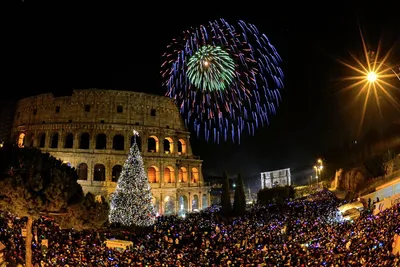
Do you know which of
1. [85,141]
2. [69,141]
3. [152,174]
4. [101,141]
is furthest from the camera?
[69,141]

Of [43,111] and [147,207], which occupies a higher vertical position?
[43,111]

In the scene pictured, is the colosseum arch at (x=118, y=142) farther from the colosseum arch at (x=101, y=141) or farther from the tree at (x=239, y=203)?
the tree at (x=239, y=203)

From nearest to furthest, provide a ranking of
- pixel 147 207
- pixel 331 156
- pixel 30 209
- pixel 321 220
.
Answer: pixel 30 209
pixel 321 220
pixel 147 207
pixel 331 156

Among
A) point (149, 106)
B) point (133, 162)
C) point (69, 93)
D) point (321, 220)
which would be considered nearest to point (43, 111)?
point (69, 93)

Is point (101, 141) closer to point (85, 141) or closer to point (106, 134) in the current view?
point (85, 141)

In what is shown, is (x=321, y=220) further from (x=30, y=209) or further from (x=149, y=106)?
(x=149, y=106)

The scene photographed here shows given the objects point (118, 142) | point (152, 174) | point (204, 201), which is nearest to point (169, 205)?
point (152, 174)
